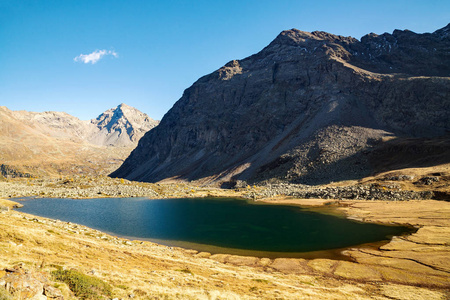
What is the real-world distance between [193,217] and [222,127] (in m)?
129

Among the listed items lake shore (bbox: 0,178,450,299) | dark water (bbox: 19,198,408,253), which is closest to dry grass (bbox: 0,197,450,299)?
lake shore (bbox: 0,178,450,299)

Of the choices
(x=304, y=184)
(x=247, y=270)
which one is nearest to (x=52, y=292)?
(x=247, y=270)

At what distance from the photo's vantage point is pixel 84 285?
13.0m

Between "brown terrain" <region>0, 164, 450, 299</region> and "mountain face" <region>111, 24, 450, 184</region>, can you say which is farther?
"mountain face" <region>111, 24, 450, 184</region>

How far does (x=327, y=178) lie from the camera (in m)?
103

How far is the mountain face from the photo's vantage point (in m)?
117

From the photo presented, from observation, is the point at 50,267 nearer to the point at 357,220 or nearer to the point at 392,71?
the point at 357,220

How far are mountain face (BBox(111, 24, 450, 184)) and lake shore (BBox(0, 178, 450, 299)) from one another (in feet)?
253

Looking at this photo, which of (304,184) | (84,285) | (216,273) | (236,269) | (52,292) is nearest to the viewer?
(52,292)

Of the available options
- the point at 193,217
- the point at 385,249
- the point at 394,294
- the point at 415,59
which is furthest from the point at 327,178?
the point at 415,59

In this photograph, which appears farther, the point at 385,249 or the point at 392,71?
the point at 392,71

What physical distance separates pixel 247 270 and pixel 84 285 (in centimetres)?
1541

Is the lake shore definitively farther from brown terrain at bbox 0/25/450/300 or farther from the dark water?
the dark water

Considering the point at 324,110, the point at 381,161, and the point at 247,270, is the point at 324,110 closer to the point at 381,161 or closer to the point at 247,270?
the point at 381,161
